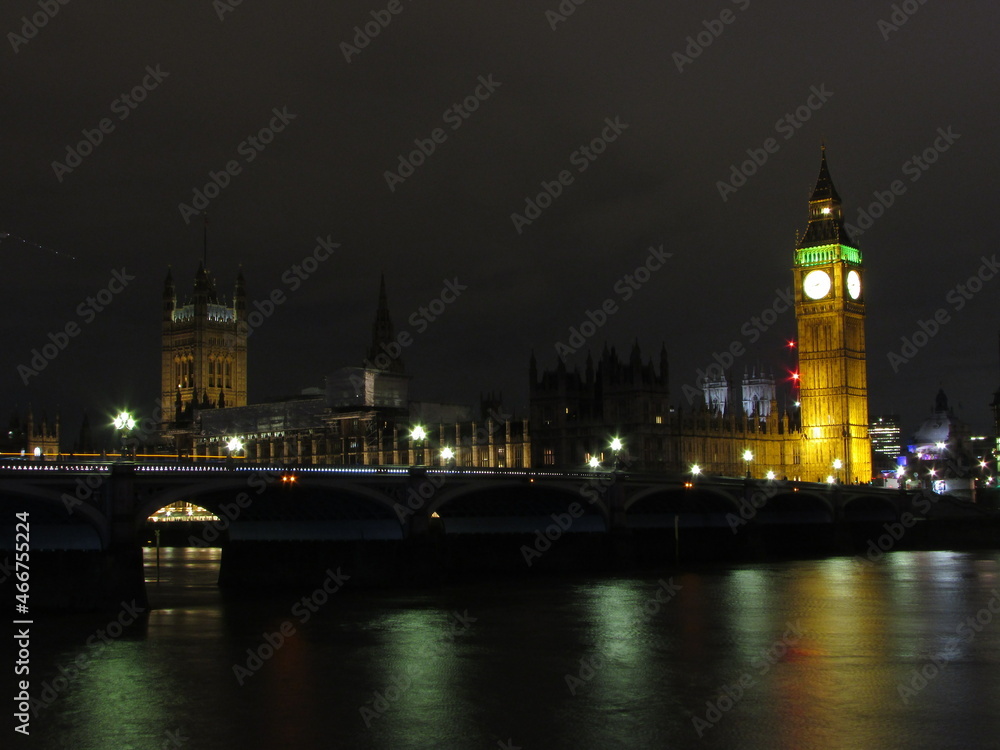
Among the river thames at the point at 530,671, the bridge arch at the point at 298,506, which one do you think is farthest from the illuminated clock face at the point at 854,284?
the bridge arch at the point at 298,506

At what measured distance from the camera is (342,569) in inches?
2530

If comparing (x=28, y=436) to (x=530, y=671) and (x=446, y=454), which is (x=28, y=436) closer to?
(x=446, y=454)

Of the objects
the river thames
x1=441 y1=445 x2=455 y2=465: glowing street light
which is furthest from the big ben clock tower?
the river thames

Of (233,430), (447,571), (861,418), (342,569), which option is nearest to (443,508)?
(447,571)

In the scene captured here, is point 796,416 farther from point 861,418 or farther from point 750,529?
point 750,529

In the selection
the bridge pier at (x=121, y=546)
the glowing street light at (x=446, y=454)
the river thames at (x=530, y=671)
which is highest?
the glowing street light at (x=446, y=454)

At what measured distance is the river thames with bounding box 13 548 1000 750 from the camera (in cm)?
2828

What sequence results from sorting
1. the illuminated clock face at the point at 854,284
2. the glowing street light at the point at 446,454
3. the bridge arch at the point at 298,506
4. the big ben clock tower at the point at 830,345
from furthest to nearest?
1. the illuminated clock face at the point at 854,284
2. the big ben clock tower at the point at 830,345
3. the glowing street light at the point at 446,454
4. the bridge arch at the point at 298,506

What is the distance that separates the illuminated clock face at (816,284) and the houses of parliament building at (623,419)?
0.35 ft

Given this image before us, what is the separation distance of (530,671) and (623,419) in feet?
268

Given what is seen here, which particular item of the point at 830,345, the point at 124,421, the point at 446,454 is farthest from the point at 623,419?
A: the point at 124,421

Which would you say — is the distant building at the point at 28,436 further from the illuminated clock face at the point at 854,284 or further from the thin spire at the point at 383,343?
the illuminated clock face at the point at 854,284

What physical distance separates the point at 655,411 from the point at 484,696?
87.2m

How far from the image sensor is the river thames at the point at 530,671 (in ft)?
92.8
